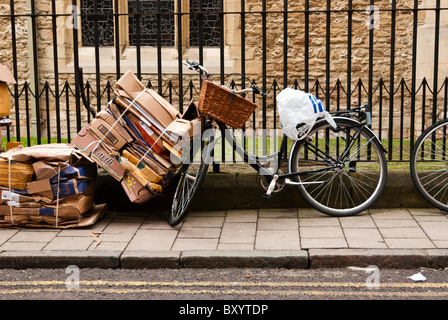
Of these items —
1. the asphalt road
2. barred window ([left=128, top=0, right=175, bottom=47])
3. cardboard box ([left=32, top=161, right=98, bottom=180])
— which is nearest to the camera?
the asphalt road

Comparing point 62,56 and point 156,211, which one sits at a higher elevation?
point 62,56

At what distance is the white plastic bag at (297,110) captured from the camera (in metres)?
5.37

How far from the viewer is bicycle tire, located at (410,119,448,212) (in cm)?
562

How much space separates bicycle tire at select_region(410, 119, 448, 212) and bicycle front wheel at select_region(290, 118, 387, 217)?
35 cm

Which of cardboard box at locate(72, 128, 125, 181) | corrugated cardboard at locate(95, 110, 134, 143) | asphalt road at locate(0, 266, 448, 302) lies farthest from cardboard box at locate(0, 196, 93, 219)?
asphalt road at locate(0, 266, 448, 302)

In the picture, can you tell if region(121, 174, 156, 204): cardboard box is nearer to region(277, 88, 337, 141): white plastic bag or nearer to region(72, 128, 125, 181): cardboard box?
region(72, 128, 125, 181): cardboard box

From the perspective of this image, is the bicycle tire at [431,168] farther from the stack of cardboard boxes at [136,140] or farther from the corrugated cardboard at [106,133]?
the corrugated cardboard at [106,133]

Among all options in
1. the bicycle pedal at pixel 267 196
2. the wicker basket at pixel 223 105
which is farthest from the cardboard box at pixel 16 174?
the bicycle pedal at pixel 267 196

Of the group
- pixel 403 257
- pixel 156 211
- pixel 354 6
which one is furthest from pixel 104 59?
pixel 403 257

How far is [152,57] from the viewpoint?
12359 mm

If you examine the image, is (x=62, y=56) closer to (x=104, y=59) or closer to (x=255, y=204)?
(x=104, y=59)

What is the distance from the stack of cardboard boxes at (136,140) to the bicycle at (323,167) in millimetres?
207

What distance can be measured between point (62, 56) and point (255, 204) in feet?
26.0

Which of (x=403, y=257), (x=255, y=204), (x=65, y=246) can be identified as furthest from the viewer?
(x=255, y=204)
